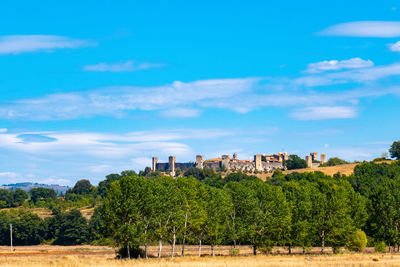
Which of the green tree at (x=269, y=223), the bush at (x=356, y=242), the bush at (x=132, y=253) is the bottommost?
the bush at (x=132, y=253)

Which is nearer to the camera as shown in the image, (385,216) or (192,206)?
(192,206)

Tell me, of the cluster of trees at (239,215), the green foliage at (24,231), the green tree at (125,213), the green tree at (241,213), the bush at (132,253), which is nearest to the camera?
the green tree at (125,213)

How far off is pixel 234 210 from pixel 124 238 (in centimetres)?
2175

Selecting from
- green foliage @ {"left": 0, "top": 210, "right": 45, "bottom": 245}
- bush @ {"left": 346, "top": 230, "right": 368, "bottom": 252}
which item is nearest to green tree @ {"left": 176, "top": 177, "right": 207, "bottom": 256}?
bush @ {"left": 346, "top": 230, "right": 368, "bottom": 252}

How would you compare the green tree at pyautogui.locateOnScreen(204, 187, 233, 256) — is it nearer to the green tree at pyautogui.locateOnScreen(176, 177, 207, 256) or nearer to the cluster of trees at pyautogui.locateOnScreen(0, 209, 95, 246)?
the green tree at pyautogui.locateOnScreen(176, 177, 207, 256)

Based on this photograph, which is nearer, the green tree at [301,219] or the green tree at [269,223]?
the green tree at [269,223]

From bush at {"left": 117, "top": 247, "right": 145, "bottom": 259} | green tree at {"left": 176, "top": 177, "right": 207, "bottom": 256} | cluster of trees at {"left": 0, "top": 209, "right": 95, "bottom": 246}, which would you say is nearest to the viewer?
bush at {"left": 117, "top": 247, "right": 145, "bottom": 259}

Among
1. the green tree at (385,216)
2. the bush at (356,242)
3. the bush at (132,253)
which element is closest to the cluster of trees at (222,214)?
the bush at (356,242)

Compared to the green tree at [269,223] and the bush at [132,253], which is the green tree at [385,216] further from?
the bush at [132,253]

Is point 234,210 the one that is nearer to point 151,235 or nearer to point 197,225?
point 197,225

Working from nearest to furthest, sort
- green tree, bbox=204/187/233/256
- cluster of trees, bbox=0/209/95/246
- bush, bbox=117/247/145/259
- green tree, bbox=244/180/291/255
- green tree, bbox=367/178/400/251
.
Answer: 1. bush, bbox=117/247/145/259
2. green tree, bbox=204/187/233/256
3. green tree, bbox=244/180/291/255
4. green tree, bbox=367/178/400/251
5. cluster of trees, bbox=0/209/95/246

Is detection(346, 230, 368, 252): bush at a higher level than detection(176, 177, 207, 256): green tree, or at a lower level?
lower

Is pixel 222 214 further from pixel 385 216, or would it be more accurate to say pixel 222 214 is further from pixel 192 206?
pixel 385 216

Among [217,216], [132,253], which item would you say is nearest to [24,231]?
[132,253]
